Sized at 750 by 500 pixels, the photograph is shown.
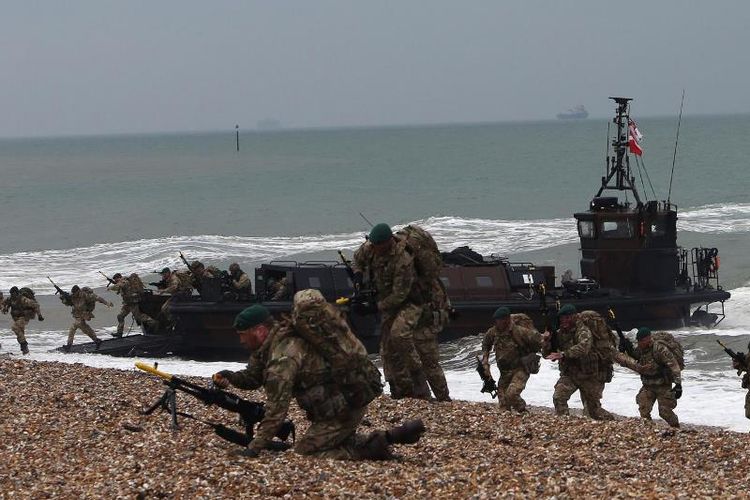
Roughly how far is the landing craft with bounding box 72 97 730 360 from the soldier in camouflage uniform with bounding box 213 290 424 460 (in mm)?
13369

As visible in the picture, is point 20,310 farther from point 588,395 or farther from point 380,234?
point 380,234

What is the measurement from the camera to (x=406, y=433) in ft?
32.1

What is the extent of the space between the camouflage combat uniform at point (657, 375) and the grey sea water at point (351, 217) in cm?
301

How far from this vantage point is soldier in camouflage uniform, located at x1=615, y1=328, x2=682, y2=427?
1449 centimetres

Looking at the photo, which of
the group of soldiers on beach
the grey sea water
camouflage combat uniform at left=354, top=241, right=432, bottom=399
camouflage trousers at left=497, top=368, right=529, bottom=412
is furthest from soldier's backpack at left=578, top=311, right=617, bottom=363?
the grey sea water

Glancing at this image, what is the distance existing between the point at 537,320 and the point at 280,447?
51.5ft

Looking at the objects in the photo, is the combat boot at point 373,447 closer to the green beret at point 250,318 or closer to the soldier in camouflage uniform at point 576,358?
the green beret at point 250,318

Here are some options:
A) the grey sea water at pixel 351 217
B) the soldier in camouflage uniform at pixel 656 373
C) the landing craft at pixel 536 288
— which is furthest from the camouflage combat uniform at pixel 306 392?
the landing craft at pixel 536 288

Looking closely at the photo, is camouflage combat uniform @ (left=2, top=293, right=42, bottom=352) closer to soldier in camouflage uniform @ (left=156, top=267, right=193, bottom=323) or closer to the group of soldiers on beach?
soldier in camouflage uniform @ (left=156, top=267, right=193, bottom=323)

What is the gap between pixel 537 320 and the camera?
2511 cm

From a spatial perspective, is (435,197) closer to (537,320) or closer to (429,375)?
(537,320)

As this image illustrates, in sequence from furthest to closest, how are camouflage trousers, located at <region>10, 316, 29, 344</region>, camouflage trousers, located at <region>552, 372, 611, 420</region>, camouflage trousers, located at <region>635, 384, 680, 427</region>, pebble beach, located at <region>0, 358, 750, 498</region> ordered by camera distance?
1. camouflage trousers, located at <region>10, 316, 29, 344</region>
2. camouflage trousers, located at <region>635, 384, 680, 427</region>
3. camouflage trousers, located at <region>552, 372, 611, 420</region>
4. pebble beach, located at <region>0, 358, 750, 498</region>

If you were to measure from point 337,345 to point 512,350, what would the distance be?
16.7 ft

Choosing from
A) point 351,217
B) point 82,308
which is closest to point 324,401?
point 82,308
